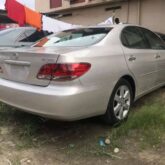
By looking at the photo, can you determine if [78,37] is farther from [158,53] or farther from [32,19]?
[32,19]

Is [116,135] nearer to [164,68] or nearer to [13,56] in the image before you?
[13,56]

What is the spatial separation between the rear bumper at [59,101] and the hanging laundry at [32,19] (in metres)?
4.62

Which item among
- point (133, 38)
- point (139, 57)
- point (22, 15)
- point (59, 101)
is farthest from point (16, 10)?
point (59, 101)

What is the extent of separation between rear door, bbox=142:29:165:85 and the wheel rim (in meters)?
1.12

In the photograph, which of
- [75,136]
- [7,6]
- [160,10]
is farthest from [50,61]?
[160,10]

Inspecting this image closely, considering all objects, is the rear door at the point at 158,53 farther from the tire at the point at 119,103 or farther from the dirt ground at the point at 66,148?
the dirt ground at the point at 66,148

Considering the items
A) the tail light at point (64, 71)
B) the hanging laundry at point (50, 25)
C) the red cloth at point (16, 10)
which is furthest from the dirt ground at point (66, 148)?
the hanging laundry at point (50, 25)

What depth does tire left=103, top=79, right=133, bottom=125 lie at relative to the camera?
409cm

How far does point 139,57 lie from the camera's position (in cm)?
470

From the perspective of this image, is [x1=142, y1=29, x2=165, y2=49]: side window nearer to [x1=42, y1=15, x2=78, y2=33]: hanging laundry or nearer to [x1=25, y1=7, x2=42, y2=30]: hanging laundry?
[x1=25, y1=7, x2=42, y2=30]: hanging laundry

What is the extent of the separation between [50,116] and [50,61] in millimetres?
623

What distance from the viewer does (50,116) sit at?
357 centimetres

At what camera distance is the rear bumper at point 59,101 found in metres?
3.46

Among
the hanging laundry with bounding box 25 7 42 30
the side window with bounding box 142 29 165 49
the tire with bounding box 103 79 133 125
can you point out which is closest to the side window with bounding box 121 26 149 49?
the side window with bounding box 142 29 165 49
